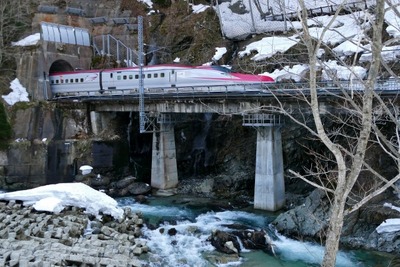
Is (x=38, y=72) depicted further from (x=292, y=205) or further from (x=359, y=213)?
(x=359, y=213)

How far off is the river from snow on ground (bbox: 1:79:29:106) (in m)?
15.1

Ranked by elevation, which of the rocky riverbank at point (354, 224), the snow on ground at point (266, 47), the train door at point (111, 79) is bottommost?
the rocky riverbank at point (354, 224)

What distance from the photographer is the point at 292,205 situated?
25.9m

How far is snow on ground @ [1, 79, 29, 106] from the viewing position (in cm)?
3423

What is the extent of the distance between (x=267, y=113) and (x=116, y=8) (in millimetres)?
35287

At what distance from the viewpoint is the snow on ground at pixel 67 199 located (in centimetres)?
2188

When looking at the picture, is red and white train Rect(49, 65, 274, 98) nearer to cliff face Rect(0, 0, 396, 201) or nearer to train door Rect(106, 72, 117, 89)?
train door Rect(106, 72, 117, 89)

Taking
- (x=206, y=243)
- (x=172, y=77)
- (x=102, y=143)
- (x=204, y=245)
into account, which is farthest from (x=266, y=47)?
(x=204, y=245)

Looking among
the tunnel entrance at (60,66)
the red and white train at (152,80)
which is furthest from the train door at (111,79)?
the tunnel entrance at (60,66)

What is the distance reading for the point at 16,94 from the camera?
35094 millimetres

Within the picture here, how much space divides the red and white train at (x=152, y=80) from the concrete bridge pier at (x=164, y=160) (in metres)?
3.53

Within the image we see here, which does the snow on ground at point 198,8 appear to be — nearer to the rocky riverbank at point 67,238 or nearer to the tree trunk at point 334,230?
the rocky riverbank at point 67,238

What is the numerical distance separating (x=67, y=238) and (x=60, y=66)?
95.0 feet

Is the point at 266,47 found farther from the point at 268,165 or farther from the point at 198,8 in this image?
the point at 268,165
